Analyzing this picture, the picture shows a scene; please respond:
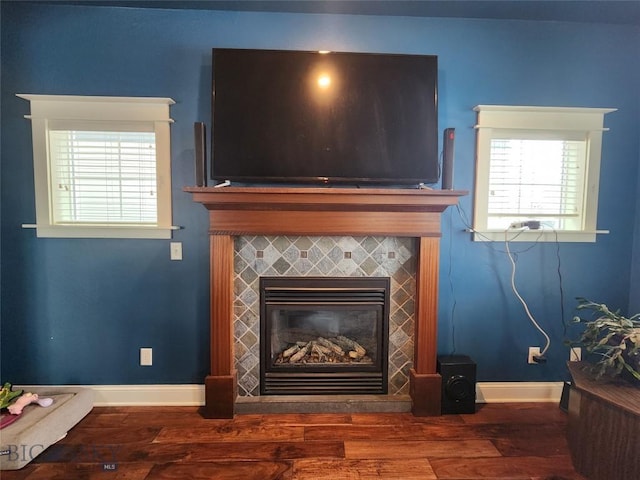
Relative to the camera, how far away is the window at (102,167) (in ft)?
6.77

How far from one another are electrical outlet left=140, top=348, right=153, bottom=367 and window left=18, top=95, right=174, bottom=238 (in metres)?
0.75

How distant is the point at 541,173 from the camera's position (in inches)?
87.7

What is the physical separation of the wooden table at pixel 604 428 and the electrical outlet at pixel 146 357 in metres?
2.45

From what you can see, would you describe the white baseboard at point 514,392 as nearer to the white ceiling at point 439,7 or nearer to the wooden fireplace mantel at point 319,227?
the wooden fireplace mantel at point 319,227

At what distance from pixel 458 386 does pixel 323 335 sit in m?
0.90

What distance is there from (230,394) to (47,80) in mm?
2245

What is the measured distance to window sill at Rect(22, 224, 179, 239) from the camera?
2104 millimetres

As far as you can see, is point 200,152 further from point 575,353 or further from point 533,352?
point 575,353

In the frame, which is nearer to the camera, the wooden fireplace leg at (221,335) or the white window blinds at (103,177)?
the wooden fireplace leg at (221,335)

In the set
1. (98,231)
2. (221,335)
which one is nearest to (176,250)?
(98,231)

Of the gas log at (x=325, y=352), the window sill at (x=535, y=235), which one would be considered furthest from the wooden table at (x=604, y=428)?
the gas log at (x=325, y=352)

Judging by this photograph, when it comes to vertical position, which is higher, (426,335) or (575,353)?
(426,335)

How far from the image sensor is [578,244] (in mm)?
2232

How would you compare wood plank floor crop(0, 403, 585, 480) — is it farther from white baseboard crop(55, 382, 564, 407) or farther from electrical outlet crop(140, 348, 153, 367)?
electrical outlet crop(140, 348, 153, 367)
